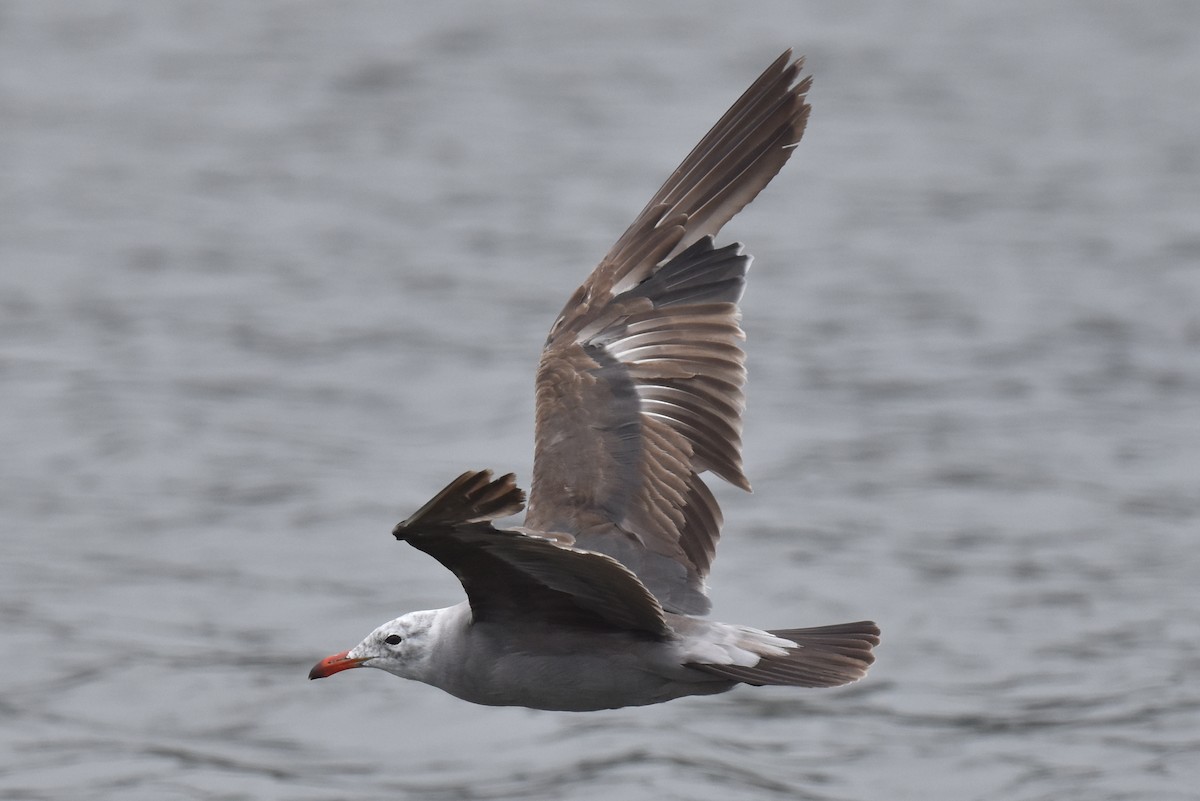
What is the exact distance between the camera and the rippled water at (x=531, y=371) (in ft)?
37.1

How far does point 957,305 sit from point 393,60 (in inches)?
305

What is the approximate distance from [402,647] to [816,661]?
58.6 inches

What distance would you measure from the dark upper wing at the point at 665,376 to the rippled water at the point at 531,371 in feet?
9.61

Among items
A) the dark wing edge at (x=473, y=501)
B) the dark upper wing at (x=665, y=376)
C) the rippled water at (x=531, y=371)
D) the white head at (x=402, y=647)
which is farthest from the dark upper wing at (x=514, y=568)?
the rippled water at (x=531, y=371)

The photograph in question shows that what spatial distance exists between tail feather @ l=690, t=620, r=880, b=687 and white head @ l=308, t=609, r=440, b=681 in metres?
0.99

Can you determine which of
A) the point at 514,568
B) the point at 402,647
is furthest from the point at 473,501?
the point at 402,647

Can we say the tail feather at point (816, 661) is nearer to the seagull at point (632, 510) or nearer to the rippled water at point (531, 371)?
the seagull at point (632, 510)

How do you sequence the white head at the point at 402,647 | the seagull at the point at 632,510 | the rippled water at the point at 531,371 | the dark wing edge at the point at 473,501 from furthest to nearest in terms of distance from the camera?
the rippled water at the point at 531,371 → the white head at the point at 402,647 → the seagull at the point at 632,510 → the dark wing edge at the point at 473,501

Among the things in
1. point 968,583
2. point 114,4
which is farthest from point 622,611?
point 114,4

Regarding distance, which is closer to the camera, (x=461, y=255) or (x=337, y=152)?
(x=461, y=255)

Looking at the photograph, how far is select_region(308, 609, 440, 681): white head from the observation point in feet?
24.8

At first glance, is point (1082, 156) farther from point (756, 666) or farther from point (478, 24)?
point (756, 666)

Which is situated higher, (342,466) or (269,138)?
(269,138)

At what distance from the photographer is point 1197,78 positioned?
21844 millimetres
